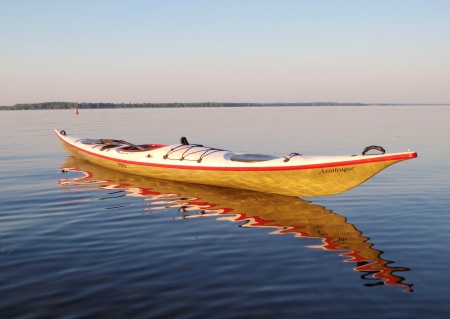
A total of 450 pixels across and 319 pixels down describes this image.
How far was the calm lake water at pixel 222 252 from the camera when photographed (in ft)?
18.8

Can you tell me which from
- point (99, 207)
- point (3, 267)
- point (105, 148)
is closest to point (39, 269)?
point (3, 267)

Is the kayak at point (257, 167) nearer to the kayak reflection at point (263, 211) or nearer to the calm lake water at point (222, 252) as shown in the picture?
the kayak reflection at point (263, 211)

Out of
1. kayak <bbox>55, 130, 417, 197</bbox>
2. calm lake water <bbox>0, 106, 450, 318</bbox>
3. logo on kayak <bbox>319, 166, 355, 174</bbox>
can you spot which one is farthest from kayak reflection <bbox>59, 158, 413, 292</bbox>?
logo on kayak <bbox>319, 166, 355, 174</bbox>

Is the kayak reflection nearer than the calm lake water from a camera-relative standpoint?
No

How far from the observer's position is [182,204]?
1241cm

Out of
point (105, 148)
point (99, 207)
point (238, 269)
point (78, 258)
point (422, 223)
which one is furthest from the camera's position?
point (105, 148)

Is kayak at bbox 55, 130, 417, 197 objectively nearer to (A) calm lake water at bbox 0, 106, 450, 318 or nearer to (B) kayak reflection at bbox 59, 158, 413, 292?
(B) kayak reflection at bbox 59, 158, 413, 292

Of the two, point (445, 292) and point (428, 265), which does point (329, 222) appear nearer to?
point (428, 265)

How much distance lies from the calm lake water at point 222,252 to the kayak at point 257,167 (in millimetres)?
445

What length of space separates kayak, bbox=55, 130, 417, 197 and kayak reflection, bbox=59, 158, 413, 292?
32cm

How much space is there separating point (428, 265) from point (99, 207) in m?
7.97

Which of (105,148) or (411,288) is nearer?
(411,288)

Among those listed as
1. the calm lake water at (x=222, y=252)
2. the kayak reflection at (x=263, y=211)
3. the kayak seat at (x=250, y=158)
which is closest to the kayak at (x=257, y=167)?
the kayak seat at (x=250, y=158)

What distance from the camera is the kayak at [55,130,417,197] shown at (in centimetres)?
1152
